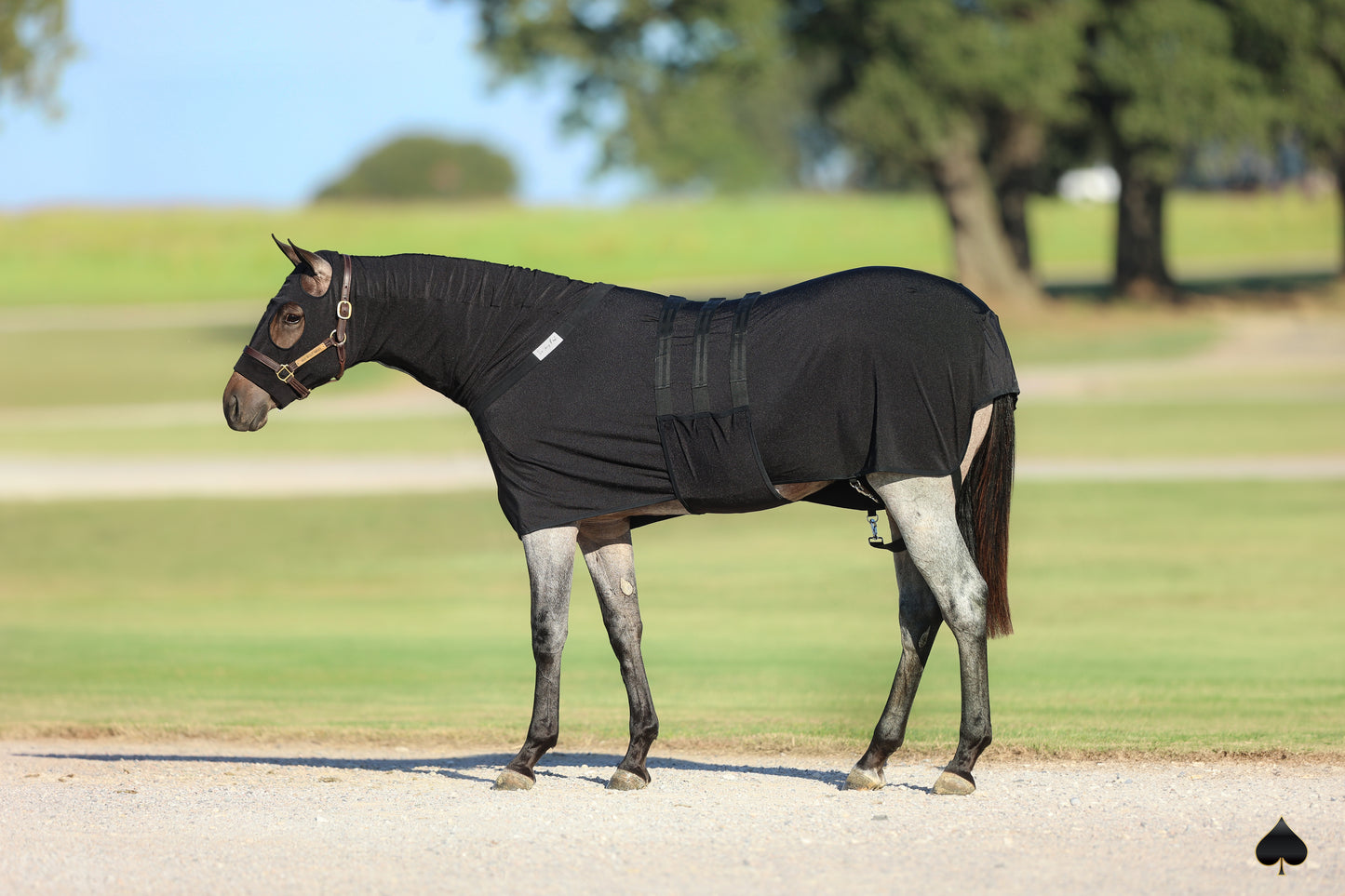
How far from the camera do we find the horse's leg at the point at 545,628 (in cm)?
692

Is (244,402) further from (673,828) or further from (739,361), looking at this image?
(673,828)

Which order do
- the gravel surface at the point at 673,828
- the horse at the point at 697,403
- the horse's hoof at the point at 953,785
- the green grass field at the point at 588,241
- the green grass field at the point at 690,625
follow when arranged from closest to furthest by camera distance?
the gravel surface at the point at 673,828 → the horse at the point at 697,403 → the horse's hoof at the point at 953,785 → the green grass field at the point at 690,625 → the green grass field at the point at 588,241

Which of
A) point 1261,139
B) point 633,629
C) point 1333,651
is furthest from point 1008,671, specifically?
point 1261,139

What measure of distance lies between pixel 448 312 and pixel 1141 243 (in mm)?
42488

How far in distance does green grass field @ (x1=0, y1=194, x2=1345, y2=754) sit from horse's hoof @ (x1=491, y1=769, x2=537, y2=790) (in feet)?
5.26

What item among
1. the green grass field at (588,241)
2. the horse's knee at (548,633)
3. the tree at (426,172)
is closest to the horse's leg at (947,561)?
the horse's knee at (548,633)

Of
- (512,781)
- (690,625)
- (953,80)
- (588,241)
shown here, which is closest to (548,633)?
(512,781)

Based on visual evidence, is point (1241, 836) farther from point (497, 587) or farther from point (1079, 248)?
point (1079, 248)

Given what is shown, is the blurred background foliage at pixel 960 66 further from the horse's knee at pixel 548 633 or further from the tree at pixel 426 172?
the tree at pixel 426 172

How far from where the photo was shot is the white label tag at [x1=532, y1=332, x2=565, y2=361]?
272 inches

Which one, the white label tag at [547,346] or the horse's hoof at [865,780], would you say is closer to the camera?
the white label tag at [547,346]

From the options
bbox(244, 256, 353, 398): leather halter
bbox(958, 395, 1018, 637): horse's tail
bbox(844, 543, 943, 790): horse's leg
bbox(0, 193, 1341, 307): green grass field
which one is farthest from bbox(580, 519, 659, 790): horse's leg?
bbox(0, 193, 1341, 307): green grass field

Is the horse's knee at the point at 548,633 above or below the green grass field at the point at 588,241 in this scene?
below

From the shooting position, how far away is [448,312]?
701 centimetres
